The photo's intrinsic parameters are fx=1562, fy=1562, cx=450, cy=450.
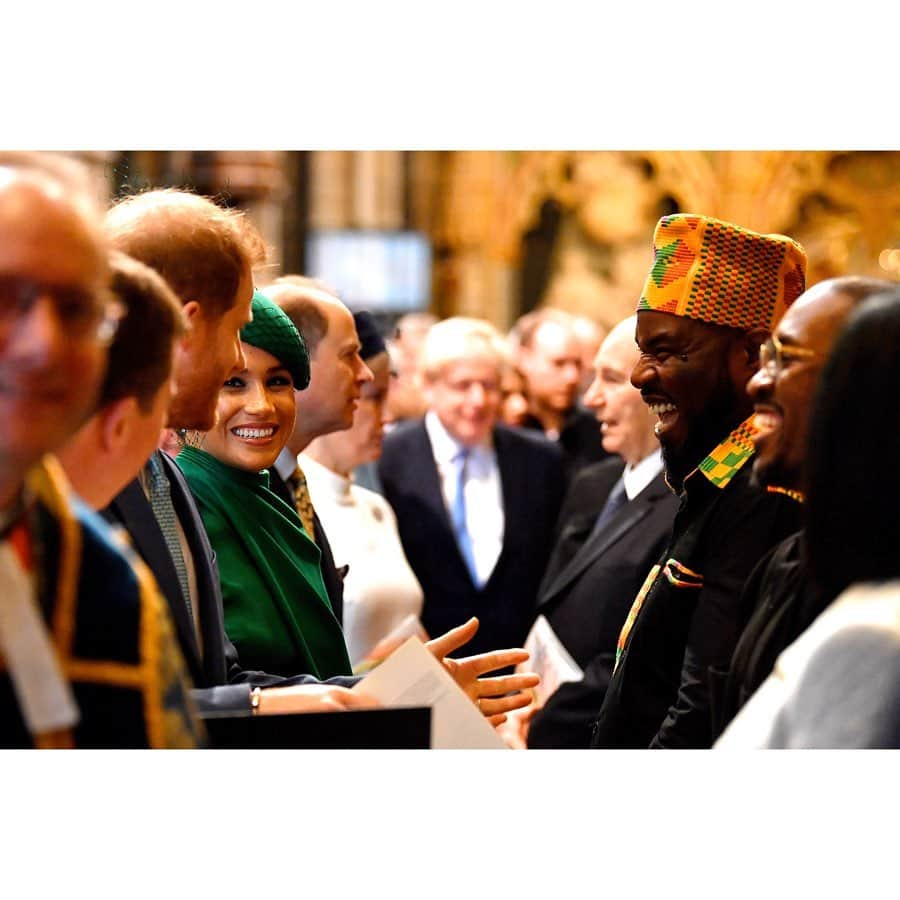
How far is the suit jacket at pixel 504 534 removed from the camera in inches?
253

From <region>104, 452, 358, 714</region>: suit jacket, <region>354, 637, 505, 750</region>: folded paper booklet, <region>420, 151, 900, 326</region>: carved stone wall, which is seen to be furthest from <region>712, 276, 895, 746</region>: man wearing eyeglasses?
<region>420, 151, 900, 326</region>: carved stone wall

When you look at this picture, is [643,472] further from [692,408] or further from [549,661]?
[692,408]

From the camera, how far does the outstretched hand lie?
121 inches

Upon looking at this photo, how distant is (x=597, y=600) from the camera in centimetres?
448

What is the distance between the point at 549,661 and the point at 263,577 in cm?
126

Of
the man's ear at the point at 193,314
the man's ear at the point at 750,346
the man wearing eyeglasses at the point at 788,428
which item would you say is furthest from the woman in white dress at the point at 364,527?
the man wearing eyeglasses at the point at 788,428

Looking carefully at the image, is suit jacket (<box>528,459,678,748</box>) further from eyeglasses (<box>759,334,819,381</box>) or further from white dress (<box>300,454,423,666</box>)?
eyeglasses (<box>759,334,819,381</box>)

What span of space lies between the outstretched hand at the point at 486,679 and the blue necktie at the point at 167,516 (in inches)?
23.8

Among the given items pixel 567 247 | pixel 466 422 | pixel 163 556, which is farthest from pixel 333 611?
pixel 567 247

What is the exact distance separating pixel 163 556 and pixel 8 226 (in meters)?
0.83

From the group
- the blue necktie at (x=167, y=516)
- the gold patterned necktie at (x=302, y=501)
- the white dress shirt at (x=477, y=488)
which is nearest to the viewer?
the blue necktie at (x=167, y=516)

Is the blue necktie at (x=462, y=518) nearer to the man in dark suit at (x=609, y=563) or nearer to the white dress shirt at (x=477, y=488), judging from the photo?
the white dress shirt at (x=477, y=488)

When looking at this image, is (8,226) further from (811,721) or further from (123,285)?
(811,721)

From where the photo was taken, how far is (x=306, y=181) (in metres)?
15.2
